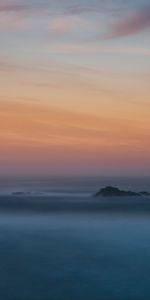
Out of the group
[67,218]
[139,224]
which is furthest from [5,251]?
[67,218]

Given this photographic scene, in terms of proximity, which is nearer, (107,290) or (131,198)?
(107,290)

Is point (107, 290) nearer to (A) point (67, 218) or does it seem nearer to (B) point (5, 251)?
(B) point (5, 251)

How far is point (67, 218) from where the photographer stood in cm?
5056

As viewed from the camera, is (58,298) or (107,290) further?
(107,290)

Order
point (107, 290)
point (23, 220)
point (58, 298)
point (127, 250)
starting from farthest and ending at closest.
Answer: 1. point (23, 220)
2. point (127, 250)
3. point (107, 290)
4. point (58, 298)

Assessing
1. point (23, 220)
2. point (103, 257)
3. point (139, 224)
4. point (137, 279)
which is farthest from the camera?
point (23, 220)

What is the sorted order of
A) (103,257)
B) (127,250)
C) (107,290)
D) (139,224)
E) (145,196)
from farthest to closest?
(145,196), (139,224), (127,250), (103,257), (107,290)

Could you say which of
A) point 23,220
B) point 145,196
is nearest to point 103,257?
point 23,220

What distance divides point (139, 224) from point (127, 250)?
523 inches

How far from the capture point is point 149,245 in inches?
1286

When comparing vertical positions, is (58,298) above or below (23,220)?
below

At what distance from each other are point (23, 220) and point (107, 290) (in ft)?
87.2

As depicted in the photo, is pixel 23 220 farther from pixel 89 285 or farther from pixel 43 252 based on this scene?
pixel 89 285

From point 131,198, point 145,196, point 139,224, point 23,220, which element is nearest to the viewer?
point 139,224
